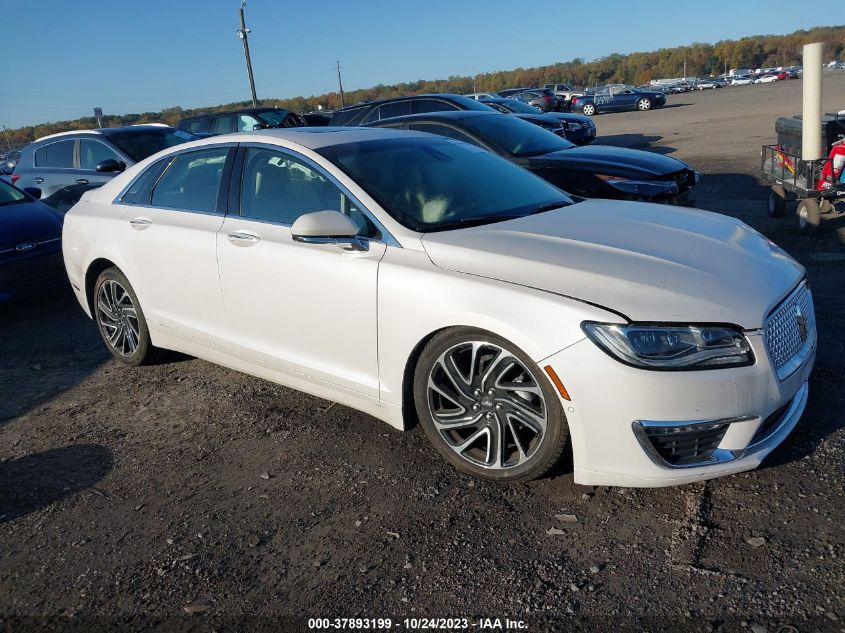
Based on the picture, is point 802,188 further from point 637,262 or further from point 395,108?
point 395,108

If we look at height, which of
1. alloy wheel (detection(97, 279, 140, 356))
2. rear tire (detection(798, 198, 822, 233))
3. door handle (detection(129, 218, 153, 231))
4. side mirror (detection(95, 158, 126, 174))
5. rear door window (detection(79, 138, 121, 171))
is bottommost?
rear tire (detection(798, 198, 822, 233))

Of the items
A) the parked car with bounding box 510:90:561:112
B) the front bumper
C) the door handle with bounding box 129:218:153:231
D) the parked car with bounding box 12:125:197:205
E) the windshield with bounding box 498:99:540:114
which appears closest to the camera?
the front bumper

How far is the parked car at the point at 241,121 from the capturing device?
53.9 ft

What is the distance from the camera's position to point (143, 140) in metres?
10.5

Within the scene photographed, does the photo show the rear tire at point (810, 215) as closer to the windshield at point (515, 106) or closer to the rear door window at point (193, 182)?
the rear door window at point (193, 182)

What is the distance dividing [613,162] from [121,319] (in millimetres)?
4660

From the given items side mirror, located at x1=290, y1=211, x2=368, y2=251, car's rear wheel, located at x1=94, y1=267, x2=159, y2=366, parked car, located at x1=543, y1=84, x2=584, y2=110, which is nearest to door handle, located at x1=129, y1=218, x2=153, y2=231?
car's rear wheel, located at x1=94, y1=267, x2=159, y2=366

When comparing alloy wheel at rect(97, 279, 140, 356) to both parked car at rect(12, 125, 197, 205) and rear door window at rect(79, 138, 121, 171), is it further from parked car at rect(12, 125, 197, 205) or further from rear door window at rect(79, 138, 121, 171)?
rear door window at rect(79, 138, 121, 171)

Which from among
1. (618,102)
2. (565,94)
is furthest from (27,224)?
(565,94)

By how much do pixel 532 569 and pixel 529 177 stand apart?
2.62 meters

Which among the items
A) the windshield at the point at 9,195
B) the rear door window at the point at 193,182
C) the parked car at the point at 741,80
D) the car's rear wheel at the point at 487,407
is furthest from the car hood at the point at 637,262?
the parked car at the point at 741,80

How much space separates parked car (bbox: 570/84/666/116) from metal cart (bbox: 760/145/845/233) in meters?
33.8

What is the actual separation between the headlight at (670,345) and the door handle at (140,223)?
10.3 ft

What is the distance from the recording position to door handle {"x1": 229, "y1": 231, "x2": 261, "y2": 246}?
13.6ft
